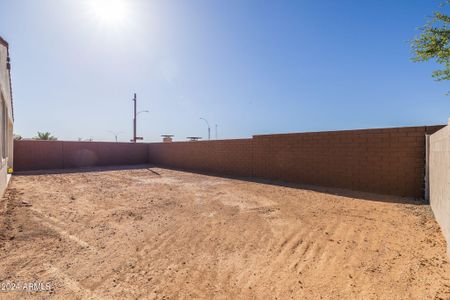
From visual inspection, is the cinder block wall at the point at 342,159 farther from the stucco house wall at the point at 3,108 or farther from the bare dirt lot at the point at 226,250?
the stucco house wall at the point at 3,108

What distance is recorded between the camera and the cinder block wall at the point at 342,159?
23.9 ft

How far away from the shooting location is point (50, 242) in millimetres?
4121

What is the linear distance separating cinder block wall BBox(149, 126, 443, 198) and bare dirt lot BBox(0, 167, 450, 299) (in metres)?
1.37

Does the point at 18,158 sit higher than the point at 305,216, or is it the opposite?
the point at 18,158

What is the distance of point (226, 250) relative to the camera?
12.6 ft

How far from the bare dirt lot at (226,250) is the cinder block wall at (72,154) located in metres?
13.3

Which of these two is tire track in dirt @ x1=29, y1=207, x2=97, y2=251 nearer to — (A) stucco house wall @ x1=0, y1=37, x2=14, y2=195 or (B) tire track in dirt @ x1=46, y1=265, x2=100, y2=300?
(B) tire track in dirt @ x1=46, y1=265, x2=100, y2=300

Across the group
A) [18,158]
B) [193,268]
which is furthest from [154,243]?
[18,158]

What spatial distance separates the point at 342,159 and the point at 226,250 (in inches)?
264

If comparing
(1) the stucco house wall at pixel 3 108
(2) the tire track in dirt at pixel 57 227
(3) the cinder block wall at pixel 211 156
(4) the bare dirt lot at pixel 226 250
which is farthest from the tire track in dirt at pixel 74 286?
(3) the cinder block wall at pixel 211 156

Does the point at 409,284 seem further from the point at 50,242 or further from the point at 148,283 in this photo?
the point at 50,242

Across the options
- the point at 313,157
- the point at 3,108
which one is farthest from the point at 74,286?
the point at 313,157

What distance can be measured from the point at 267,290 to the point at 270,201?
450 cm

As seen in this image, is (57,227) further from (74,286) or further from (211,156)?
(211,156)
